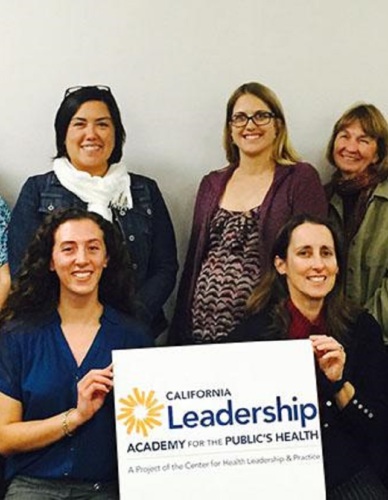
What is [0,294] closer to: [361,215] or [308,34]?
[361,215]

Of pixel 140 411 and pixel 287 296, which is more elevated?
pixel 287 296

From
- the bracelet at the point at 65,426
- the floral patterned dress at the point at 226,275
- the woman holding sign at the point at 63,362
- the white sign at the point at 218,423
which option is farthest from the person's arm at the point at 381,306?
the bracelet at the point at 65,426

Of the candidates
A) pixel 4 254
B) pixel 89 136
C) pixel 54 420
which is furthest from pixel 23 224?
pixel 54 420

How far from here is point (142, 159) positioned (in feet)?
8.89

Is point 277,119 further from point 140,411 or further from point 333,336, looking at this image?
point 140,411

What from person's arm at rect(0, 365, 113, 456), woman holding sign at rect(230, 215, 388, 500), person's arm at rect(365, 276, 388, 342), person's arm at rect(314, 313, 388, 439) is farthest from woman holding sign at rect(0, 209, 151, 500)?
person's arm at rect(365, 276, 388, 342)

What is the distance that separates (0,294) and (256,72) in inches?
47.2

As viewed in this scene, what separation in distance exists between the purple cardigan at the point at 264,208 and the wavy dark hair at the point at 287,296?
5.9 inches

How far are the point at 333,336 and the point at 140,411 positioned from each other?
1.81 feet

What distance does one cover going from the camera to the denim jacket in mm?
2281

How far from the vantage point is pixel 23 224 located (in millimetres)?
2281

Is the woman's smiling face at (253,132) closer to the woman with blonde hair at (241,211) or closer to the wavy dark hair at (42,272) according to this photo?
the woman with blonde hair at (241,211)

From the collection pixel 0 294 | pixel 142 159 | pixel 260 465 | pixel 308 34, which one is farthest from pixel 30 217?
pixel 308 34

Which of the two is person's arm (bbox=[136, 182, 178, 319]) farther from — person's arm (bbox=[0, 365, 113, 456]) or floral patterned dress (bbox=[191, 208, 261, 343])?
person's arm (bbox=[0, 365, 113, 456])
